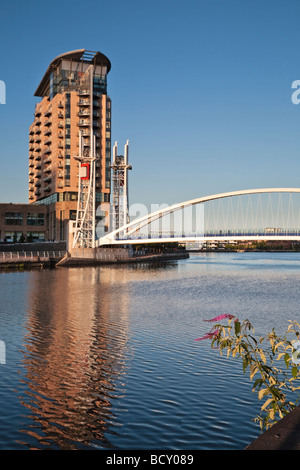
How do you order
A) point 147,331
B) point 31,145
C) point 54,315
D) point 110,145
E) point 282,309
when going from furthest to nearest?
1. point 31,145
2. point 110,145
3. point 282,309
4. point 54,315
5. point 147,331

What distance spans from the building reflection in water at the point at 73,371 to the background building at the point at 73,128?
74.3m

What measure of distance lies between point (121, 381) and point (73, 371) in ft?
6.28

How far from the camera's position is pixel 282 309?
31.3m

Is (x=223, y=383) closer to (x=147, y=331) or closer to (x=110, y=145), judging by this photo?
(x=147, y=331)

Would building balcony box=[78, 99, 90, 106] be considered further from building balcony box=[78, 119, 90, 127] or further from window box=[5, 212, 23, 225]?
window box=[5, 212, 23, 225]

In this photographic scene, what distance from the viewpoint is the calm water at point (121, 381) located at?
35.1 feet

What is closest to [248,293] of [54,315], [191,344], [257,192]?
[54,315]

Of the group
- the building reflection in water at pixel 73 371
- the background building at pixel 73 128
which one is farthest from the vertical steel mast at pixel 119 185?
the building reflection in water at pixel 73 371

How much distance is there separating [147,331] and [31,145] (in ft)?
413

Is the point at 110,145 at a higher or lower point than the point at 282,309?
higher

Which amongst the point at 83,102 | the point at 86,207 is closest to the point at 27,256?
the point at 86,207

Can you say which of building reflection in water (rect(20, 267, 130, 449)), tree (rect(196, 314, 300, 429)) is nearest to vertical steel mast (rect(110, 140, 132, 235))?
building reflection in water (rect(20, 267, 130, 449))

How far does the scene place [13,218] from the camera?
108 m

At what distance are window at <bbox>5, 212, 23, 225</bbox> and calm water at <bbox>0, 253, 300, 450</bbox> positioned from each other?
79.1 metres
